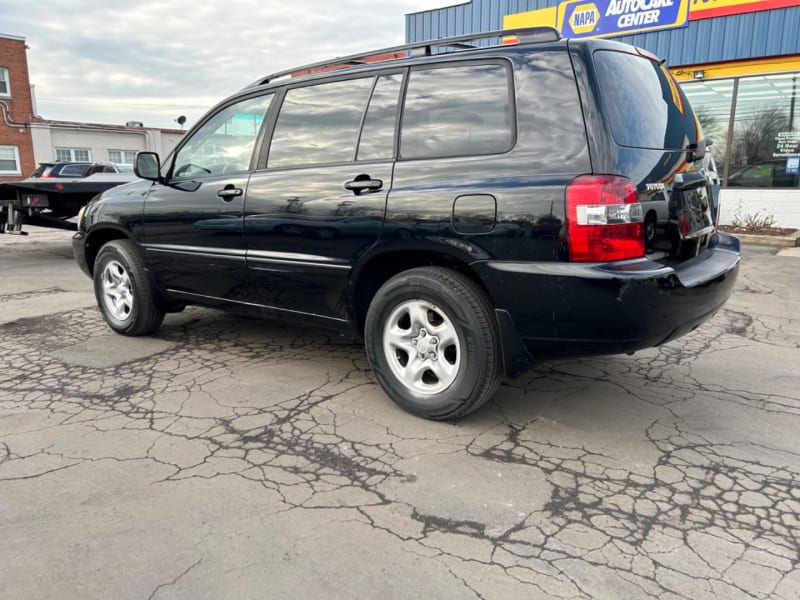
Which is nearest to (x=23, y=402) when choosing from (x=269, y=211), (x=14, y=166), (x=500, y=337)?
(x=269, y=211)

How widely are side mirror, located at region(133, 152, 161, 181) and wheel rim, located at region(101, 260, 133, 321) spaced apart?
80 cm

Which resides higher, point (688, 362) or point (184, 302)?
point (184, 302)

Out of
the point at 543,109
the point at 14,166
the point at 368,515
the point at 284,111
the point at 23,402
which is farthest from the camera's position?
the point at 14,166

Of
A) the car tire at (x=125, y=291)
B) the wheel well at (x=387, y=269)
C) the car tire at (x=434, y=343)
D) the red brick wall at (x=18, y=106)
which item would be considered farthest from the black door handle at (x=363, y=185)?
the red brick wall at (x=18, y=106)

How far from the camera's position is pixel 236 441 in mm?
3057

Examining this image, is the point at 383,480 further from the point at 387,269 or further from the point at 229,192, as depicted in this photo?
the point at 229,192

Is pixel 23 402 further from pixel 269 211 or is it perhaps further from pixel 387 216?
pixel 387 216

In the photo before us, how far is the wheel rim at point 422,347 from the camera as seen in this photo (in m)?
3.14

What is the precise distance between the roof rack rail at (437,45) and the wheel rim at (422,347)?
145 cm

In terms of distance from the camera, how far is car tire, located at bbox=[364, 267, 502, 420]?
2.99 m

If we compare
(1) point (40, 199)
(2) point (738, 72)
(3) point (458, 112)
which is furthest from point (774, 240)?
(1) point (40, 199)

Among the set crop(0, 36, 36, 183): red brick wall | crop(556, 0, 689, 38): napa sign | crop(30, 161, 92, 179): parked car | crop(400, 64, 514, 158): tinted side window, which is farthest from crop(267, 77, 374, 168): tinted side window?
crop(0, 36, 36, 183): red brick wall

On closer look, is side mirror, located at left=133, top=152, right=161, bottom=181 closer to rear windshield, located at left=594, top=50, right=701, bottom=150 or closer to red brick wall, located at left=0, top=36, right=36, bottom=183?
rear windshield, located at left=594, top=50, right=701, bottom=150

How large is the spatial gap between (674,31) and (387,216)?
437 inches
